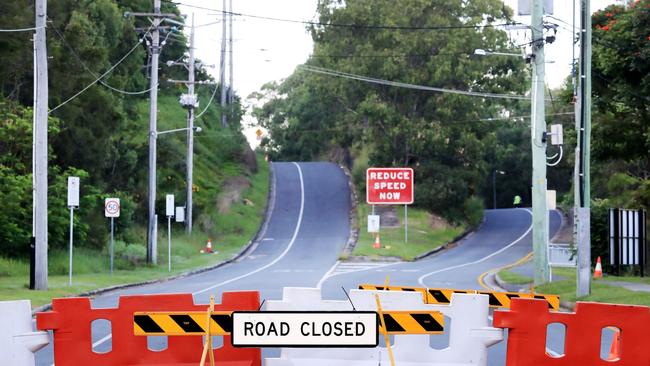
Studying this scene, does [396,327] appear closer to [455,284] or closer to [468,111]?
[455,284]

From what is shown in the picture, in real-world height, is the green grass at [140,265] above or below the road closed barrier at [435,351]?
below

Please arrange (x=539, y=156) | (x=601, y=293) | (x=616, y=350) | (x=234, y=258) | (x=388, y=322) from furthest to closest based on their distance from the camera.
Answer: (x=234, y=258) → (x=539, y=156) → (x=601, y=293) → (x=616, y=350) → (x=388, y=322)

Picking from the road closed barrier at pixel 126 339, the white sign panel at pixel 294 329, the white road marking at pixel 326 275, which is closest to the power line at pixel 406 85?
the white road marking at pixel 326 275

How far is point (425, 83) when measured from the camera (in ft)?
226

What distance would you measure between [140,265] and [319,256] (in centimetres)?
1110

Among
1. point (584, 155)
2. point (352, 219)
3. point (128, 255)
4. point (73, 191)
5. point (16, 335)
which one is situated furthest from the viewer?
point (352, 219)

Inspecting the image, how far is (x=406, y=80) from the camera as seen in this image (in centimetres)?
6862

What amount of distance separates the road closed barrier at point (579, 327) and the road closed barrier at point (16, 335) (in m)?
4.73

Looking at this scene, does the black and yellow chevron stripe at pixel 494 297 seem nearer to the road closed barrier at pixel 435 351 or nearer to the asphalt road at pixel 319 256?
the asphalt road at pixel 319 256

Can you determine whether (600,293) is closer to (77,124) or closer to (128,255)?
(77,124)

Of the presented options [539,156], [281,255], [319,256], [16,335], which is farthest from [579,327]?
[281,255]

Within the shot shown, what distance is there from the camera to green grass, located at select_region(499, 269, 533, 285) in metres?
34.9

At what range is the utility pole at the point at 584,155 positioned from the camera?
→ 25875mm

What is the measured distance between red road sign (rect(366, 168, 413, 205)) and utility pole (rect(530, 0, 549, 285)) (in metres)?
26.8
